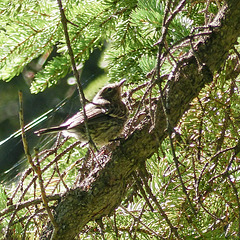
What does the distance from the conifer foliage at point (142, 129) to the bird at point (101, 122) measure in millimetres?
175

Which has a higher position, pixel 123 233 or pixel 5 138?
pixel 5 138

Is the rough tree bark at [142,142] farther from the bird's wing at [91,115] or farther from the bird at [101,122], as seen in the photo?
the bird's wing at [91,115]

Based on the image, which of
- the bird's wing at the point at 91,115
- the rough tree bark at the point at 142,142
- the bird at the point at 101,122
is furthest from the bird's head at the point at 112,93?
the rough tree bark at the point at 142,142

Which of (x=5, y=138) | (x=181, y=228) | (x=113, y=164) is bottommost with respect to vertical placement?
(x=181, y=228)

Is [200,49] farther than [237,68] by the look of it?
No

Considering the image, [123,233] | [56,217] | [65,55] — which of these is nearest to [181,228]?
[123,233]

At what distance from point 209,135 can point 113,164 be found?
0.68m

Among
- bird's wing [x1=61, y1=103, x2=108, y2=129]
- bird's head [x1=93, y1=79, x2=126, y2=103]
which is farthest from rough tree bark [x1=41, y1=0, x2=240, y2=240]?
bird's head [x1=93, y1=79, x2=126, y2=103]

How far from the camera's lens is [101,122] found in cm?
230

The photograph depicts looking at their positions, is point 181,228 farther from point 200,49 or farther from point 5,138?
point 5,138

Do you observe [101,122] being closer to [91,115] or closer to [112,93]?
[91,115]

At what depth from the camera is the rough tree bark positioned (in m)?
1.51

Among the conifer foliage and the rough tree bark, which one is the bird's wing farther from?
the rough tree bark

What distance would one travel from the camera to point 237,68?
190 centimetres
